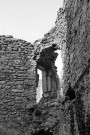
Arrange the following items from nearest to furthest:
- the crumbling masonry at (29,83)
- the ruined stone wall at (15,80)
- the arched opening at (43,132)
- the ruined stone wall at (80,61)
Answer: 1. the ruined stone wall at (80,61)
2. the arched opening at (43,132)
3. the crumbling masonry at (29,83)
4. the ruined stone wall at (15,80)

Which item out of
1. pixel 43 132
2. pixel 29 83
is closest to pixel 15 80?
pixel 29 83

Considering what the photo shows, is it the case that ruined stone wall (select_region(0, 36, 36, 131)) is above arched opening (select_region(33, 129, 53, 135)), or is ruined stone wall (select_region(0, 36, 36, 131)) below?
above

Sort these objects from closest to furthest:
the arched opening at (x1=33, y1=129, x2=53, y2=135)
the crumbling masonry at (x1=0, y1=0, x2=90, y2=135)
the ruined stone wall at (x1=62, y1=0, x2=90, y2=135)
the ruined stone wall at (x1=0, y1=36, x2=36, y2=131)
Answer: the ruined stone wall at (x1=62, y1=0, x2=90, y2=135)
the arched opening at (x1=33, y1=129, x2=53, y2=135)
the crumbling masonry at (x1=0, y1=0, x2=90, y2=135)
the ruined stone wall at (x1=0, y1=36, x2=36, y2=131)

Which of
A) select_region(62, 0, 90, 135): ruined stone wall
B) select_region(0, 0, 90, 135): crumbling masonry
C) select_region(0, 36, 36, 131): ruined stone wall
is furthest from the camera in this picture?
select_region(0, 36, 36, 131): ruined stone wall

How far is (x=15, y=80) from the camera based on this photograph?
761cm

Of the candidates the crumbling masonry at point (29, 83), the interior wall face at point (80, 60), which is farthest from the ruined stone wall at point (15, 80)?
the interior wall face at point (80, 60)

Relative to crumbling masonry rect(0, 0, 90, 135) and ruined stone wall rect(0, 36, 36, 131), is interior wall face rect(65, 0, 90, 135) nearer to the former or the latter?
crumbling masonry rect(0, 0, 90, 135)

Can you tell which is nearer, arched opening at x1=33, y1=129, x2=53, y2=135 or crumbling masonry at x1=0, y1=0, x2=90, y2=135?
arched opening at x1=33, y1=129, x2=53, y2=135

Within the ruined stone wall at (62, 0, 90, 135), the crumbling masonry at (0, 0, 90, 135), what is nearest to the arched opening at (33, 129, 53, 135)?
the crumbling masonry at (0, 0, 90, 135)

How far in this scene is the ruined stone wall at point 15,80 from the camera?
7.16 meters

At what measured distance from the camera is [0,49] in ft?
26.0

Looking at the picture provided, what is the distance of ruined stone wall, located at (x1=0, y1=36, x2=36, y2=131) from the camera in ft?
23.5

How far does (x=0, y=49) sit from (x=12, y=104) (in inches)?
70.3

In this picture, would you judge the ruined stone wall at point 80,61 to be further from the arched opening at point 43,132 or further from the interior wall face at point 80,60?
the arched opening at point 43,132
